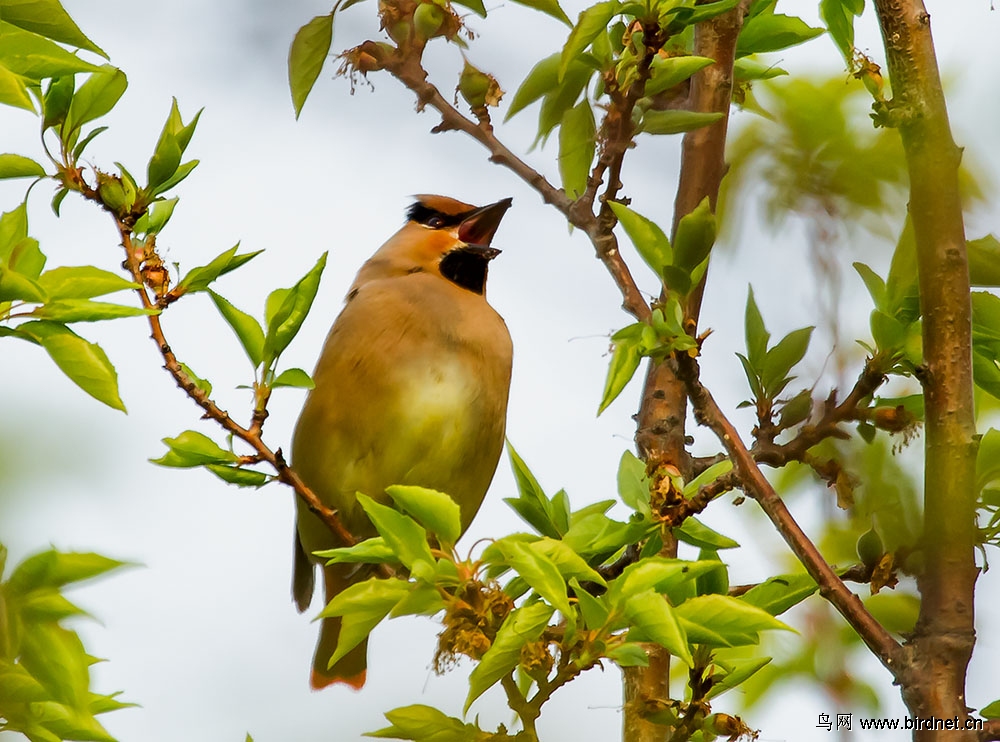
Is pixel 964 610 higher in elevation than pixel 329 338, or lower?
lower

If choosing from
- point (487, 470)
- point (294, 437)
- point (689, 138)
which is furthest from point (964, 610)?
point (294, 437)

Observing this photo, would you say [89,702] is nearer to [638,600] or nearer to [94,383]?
[94,383]

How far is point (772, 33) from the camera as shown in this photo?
2.39 m

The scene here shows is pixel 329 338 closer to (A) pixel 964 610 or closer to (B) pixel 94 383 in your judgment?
(B) pixel 94 383

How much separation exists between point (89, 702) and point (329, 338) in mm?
1844

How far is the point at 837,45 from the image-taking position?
7.42 feet

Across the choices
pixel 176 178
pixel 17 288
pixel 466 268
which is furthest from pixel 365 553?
pixel 466 268

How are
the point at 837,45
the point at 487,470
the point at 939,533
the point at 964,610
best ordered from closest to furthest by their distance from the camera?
the point at 939,533, the point at 964,610, the point at 837,45, the point at 487,470

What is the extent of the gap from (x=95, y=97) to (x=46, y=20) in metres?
0.17

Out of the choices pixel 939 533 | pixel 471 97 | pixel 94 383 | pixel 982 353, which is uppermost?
pixel 471 97

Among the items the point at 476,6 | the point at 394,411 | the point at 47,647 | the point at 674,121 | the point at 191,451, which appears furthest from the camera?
the point at 394,411

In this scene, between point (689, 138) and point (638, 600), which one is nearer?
point (638, 600)

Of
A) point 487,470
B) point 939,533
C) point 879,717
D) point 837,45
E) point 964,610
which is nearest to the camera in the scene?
point 939,533

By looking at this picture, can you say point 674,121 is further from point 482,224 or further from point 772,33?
point 482,224
